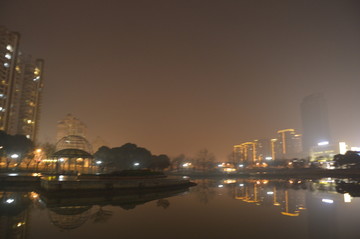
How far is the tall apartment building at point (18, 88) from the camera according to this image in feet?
341

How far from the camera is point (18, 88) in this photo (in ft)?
397

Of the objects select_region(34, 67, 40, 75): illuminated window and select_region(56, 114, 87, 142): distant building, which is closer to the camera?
select_region(34, 67, 40, 75): illuminated window

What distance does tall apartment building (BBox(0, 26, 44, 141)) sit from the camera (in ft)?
341

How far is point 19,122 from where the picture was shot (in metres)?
121

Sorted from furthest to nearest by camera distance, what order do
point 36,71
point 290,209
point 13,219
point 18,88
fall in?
1. point 36,71
2. point 18,88
3. point 290,209
4. point 13,219

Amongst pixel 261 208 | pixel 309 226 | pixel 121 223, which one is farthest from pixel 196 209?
pixel 309 226

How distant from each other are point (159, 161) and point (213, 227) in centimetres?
7377

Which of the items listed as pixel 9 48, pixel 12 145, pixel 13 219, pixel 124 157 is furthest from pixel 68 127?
pixel 13 219

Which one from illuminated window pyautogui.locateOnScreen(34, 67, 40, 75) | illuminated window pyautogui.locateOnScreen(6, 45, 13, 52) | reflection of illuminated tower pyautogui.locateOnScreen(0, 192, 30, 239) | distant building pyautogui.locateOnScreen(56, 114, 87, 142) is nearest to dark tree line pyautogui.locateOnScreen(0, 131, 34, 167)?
reflection of illuminated tower pyautogui.locateOnScreen(0, 192, 30, 239)

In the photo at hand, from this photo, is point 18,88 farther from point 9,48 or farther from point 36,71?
point 9,48

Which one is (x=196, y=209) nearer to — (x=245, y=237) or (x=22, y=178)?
(x=245, y=237)

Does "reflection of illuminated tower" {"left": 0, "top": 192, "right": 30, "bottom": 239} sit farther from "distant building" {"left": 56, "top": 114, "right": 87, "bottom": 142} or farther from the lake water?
"distant building" {"left": 56, "top": 114, "right": 87, "bottom": 142}

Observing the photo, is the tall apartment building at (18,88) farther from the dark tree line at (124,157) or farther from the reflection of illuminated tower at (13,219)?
the reflection of illuminated tower at (13,219)

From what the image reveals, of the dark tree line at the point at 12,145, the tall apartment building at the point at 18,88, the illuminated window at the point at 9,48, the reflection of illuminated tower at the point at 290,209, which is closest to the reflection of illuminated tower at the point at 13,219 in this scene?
the reflection of illuminated tower at the point at 290,209
